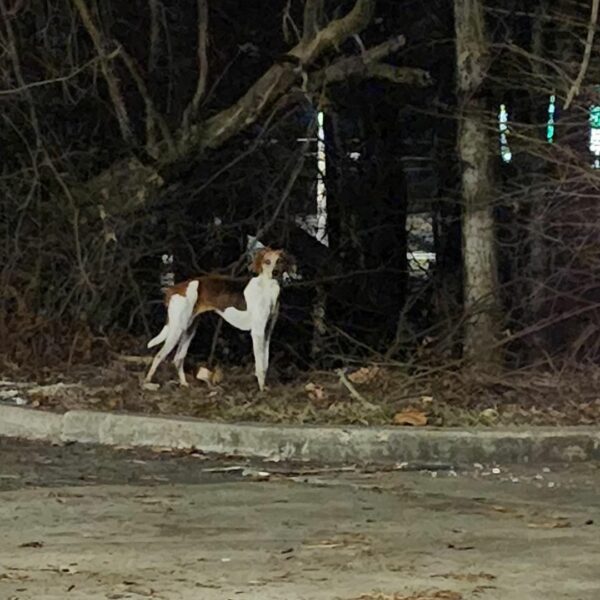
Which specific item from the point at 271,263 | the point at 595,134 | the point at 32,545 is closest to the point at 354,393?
the point at 271,263

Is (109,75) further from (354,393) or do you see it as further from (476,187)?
(354,393)

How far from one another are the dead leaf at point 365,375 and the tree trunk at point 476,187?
80cm

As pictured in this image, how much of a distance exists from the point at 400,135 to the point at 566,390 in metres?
6.54

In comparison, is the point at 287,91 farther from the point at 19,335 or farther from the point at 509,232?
the point at 19,335

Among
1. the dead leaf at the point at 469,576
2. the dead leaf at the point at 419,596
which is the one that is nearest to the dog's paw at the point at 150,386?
the dead leaf at the point at 469,576

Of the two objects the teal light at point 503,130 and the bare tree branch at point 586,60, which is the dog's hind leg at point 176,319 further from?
the bare tree branch at point 586,60

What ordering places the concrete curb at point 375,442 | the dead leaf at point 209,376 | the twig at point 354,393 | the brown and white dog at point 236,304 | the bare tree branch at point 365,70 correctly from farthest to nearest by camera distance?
the bare tree branch at point 365,70
the dead leaf at point 209,376
the brown and white dog at point 236,304
the twig at point 354,393
the concrete curb at point 375,442

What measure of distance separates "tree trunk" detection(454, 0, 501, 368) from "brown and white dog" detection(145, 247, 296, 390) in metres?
1.52

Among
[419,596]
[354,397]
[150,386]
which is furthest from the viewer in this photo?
[150,386]

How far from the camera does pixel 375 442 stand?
8523mm

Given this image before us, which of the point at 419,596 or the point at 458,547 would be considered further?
the point at 458,547

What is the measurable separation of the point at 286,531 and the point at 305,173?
8524 mm

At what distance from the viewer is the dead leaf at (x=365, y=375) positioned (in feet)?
34.3

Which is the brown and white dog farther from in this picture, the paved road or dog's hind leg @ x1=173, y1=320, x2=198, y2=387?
the paved road
